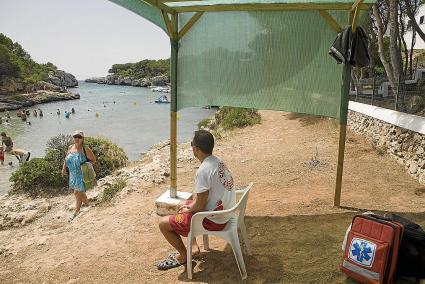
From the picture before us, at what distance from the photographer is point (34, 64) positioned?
274 ft

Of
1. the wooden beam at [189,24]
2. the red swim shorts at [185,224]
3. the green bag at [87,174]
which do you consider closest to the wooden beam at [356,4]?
the wooden beam at [189,24]

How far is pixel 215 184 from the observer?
3.42m

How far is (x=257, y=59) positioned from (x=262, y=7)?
765 millimetres

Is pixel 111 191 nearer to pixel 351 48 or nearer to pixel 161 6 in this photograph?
pixel 161 6

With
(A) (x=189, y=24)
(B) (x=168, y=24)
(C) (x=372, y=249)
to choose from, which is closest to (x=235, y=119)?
(A) (x=189, y=24)

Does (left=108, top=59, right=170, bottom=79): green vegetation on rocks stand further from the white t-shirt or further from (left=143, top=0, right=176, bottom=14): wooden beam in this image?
the white t-shirt

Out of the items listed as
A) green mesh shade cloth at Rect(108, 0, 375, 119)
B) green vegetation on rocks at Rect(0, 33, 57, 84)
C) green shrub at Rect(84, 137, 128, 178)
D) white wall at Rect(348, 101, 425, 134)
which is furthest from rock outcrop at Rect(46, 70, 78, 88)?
green mesh shade cloth at Rect(108, 0, 375, 119)

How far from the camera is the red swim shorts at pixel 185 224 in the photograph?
3.44 meters

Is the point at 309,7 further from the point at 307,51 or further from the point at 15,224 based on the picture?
the point at 15,224

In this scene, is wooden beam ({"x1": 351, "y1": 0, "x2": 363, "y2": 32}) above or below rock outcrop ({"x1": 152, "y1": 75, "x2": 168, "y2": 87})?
below

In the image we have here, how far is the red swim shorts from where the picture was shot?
11.3ft

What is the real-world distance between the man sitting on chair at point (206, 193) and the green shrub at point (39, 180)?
7.40 metres

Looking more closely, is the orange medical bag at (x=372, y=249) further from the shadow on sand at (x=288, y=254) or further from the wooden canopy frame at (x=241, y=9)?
the wooden canopy frame at (x=241, y=9)

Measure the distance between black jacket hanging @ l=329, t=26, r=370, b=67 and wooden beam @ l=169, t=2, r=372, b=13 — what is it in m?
0.35
